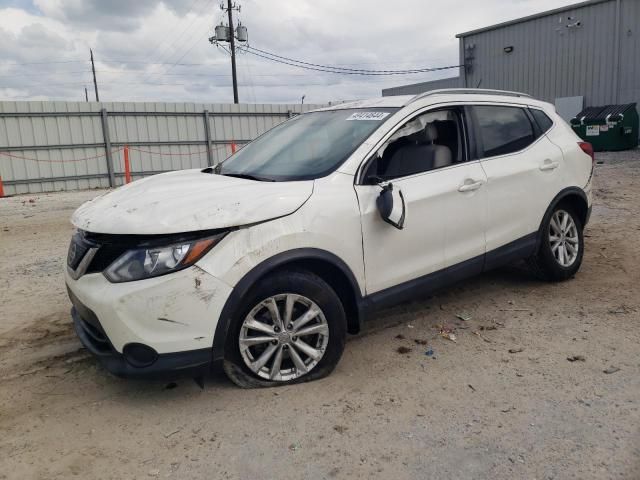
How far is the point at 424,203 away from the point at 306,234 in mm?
967

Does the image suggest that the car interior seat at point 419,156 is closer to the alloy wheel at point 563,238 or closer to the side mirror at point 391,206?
the side mirror at point 391,206

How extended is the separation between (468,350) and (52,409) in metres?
2.59

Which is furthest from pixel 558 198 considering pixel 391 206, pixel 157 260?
pixel 157 260

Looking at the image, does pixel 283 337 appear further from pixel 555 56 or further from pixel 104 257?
pixel 555 56

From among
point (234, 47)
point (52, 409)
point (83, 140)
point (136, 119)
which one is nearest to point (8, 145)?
point (83, 140)

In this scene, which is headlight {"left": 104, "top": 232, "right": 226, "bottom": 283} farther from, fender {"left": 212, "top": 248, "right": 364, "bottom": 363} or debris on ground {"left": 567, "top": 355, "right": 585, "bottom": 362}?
debris on ground {"left": 567, "top": 355, "right": 585, "bottom": 362}

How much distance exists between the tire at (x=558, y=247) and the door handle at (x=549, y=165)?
1.16 ft

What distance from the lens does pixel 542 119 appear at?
15.6ft

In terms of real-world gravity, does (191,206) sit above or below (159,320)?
above

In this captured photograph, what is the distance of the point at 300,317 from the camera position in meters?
3.10

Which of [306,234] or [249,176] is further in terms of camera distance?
[249,176]

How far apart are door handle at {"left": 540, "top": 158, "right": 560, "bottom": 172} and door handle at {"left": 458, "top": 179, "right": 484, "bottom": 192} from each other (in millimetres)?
881

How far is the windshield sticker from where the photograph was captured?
12.0 ft

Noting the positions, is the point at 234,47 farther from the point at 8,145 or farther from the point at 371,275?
the point at 371,275
